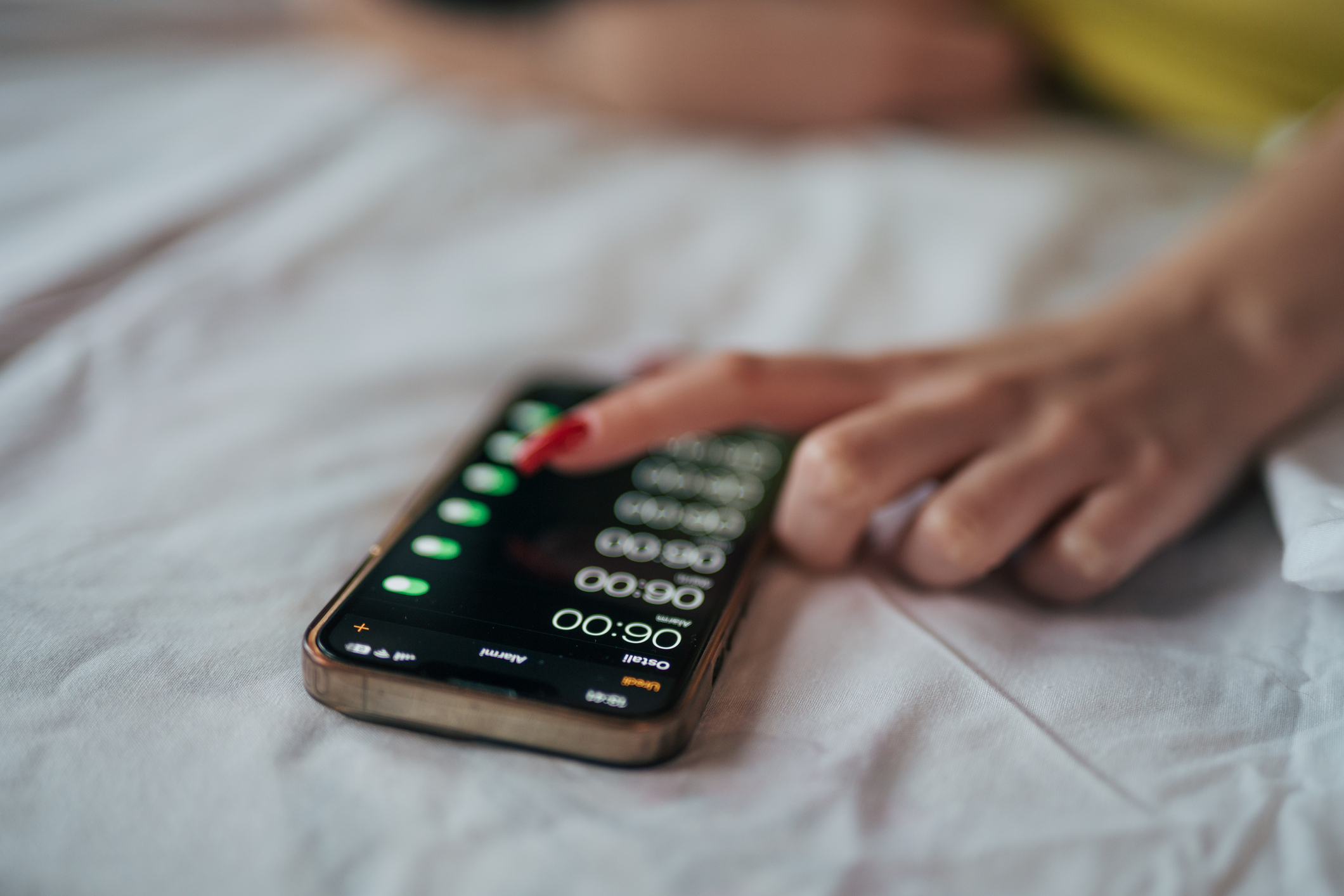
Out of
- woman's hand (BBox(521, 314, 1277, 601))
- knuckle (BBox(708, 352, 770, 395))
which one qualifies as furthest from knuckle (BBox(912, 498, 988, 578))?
knuckle (BBox(708, 352, 770, 395))

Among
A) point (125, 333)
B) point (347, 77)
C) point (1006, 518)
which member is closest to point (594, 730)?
point (1006, 518)

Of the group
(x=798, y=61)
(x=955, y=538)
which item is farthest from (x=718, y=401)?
(x=798, y=61)

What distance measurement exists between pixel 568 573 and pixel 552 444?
0.07 meters

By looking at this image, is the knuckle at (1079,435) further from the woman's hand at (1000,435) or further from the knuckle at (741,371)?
the knuckle at (741,371)

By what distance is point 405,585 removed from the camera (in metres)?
0.34

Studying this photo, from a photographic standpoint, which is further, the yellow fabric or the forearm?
the yellow fabric

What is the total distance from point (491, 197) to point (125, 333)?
10.9 inches

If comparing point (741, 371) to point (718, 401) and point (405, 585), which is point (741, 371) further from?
point (405, 585)

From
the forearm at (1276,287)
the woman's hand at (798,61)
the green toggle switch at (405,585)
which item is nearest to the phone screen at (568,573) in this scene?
the green toggle switch at (405,585)

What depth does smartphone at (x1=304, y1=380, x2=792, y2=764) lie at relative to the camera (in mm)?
291

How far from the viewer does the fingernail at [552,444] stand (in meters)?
0.41

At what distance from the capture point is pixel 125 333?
19.3 inches

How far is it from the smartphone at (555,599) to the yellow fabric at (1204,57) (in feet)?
1.83

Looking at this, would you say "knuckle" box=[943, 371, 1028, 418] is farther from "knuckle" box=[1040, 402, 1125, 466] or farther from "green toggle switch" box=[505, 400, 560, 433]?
"green toggle switch" box=[505, 400, 560, 433]
